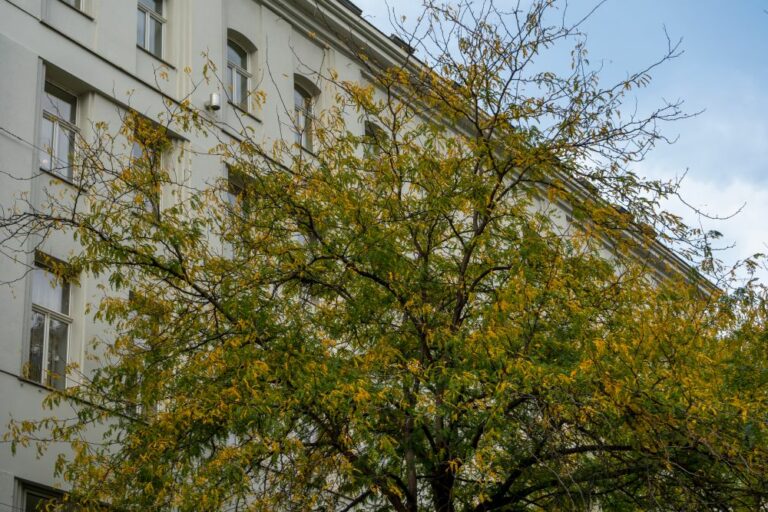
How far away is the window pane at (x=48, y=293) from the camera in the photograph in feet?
64.0

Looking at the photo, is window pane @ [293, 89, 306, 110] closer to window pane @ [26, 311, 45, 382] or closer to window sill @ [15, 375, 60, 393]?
window pane @ [26, 311, 45, 382]

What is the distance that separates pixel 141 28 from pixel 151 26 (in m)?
0.39

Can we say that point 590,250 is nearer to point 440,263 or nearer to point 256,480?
point 440,263

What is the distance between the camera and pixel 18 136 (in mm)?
19781

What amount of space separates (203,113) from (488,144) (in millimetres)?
9347

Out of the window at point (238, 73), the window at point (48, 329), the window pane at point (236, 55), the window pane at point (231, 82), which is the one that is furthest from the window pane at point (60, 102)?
the window pane at point (236, 55)

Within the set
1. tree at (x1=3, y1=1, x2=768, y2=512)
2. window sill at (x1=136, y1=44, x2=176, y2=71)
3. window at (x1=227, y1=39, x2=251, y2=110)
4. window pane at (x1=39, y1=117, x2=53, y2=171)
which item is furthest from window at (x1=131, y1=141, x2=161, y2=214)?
window at (x1=227, y1=39, x2=251, y2=110)

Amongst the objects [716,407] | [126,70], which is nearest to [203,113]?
[126,70]

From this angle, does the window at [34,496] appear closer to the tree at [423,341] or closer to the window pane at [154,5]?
the tree at [423,341]

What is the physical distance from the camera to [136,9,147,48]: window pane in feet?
76.9

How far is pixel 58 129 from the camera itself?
20.9 metres

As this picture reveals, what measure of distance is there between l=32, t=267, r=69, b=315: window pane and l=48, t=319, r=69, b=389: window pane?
0.88 ft

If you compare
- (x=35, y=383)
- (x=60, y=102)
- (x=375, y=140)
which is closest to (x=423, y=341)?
(x=375, y=140)

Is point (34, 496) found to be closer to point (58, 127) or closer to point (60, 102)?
point (58, 127)
